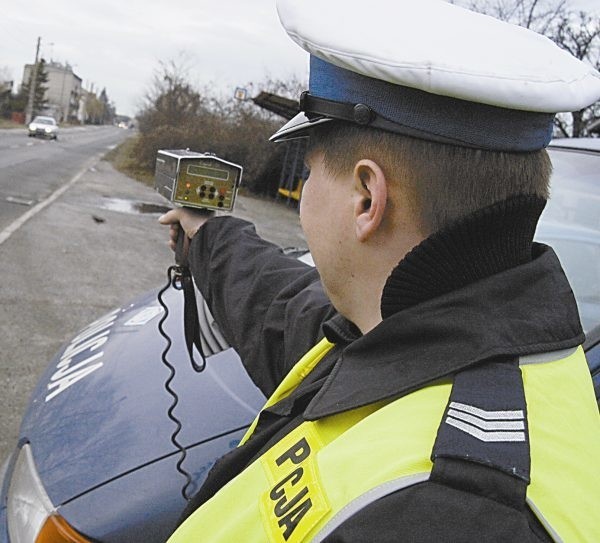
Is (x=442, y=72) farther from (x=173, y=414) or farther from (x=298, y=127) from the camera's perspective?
(x=173, y=414)

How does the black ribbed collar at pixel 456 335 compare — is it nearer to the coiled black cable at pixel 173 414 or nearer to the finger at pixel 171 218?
the coiled black cable at pixel 173 414

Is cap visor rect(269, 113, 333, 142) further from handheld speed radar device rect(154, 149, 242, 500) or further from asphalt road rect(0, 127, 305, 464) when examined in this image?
asphalt road rect(0, 127, 305, 464)

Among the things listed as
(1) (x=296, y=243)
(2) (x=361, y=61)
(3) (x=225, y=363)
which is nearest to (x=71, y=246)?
(1) (x=296, y=243)

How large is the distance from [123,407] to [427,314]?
142 cm

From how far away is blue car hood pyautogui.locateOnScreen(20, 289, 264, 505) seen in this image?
196cm

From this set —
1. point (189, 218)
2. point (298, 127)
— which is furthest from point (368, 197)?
point (189, 218)

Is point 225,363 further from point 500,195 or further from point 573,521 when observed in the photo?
point 573,521

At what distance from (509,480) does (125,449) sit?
1.41 m

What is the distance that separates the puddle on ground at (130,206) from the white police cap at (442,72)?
12644 millimetres

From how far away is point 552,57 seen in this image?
3.57 ft

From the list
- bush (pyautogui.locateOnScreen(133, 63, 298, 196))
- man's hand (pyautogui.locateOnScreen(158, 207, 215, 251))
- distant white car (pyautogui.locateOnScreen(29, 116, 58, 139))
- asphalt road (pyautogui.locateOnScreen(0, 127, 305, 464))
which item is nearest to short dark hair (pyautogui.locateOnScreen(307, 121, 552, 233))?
man's hand (pyautogui.locateOnScreen(158, 207, 215, 251))

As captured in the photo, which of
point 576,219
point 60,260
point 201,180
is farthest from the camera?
point 60,260

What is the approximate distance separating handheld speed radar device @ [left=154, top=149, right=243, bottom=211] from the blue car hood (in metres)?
0.56

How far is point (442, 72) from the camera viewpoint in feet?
3.23
